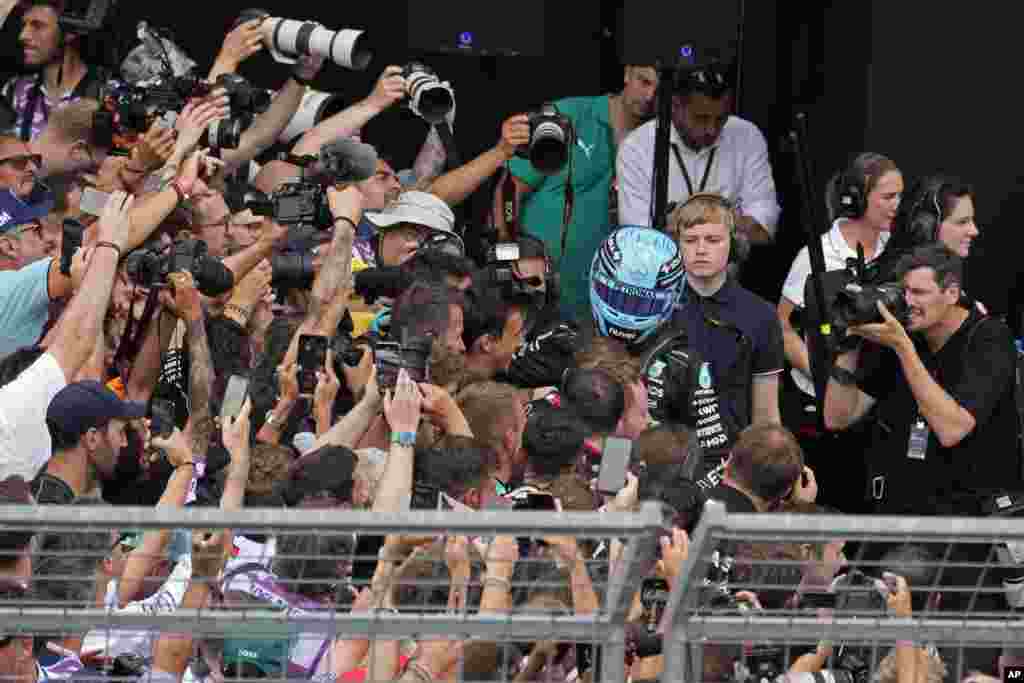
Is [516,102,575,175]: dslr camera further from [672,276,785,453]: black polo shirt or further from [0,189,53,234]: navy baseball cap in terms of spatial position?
[0,189,53,234]: navy baseball cap

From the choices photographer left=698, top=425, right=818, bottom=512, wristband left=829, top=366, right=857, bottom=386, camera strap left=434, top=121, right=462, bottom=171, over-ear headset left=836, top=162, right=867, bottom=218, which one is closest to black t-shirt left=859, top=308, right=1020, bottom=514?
wristband left=829, top=366, right=857, bottom=386

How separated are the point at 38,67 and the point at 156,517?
6.04 metres

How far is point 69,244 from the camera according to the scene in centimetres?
671

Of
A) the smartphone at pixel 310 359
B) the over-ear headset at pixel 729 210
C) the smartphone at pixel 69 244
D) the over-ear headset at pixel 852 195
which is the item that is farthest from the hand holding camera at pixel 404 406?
the over-ear headset at pixel 852 195

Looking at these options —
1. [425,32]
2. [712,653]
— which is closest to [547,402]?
[712,653]

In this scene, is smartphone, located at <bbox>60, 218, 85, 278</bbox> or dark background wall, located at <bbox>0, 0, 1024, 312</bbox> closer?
smartphone, located at <bbox>60, 218, 85, 278</bbox>

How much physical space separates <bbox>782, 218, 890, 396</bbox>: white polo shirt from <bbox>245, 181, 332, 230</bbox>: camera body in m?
2.02

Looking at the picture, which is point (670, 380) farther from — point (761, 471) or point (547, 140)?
point (547, 140)

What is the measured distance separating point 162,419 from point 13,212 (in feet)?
4.90

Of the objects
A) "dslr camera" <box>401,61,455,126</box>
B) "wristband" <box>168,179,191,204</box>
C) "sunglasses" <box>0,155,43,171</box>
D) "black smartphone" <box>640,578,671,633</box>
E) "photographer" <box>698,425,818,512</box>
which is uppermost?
"dslr camera" <box>401,61,455,126</box>

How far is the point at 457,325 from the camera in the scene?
22.6ft

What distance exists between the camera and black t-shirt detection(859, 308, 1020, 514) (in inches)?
275

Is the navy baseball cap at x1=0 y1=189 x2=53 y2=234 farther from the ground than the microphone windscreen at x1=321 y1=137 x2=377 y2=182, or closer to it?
closer to it

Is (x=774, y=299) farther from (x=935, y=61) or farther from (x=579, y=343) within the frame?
(x=579, y=343)
